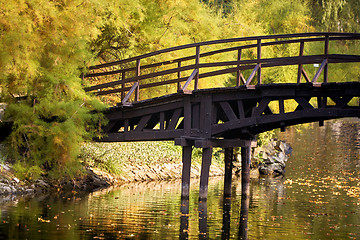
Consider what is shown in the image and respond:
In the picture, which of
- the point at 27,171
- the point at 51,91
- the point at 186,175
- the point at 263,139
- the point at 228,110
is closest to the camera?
the point at 228,110

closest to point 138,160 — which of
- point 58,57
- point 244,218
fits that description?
point 58,57

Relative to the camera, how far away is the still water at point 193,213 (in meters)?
14.1

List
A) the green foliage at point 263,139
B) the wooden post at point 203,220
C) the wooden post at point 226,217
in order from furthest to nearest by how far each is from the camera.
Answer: the green foliage at point 263,139 < the wooden post at point 226,217 < the wooden post at point 203,220

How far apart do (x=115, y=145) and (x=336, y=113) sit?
12.1 meters

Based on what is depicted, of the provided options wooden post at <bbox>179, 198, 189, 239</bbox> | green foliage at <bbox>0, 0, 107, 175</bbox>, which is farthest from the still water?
green foliage at <bbox>0, 0, 107, 175</bbox>

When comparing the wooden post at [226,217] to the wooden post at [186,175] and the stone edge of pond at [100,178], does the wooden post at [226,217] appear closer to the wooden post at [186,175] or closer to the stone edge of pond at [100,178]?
the wooden post at [186,175]

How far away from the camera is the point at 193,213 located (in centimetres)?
1695

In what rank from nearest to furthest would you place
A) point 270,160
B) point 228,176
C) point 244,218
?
point 244,218 → point 228,176 → point 270,160

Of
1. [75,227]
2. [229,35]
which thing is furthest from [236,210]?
[229,35]

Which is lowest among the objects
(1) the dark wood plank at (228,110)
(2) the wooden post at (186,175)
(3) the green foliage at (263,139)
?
(2) the wooden post at (186,175)

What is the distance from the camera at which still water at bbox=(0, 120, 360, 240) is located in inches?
554

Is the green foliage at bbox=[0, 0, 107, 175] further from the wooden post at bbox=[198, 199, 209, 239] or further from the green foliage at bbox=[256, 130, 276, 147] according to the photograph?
the green foliage at bbox=[256, 130, 276, 147]

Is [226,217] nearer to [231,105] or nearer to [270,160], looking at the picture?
[231,105]

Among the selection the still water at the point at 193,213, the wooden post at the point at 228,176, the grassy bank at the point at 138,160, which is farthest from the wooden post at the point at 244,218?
the grassy bank at the point at 138,160
